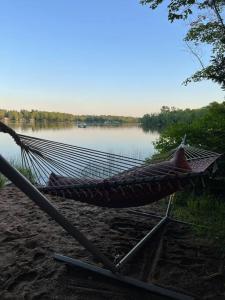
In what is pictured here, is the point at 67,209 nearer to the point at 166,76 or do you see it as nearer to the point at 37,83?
the point at 166,76

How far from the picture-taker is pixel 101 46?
18812 mm

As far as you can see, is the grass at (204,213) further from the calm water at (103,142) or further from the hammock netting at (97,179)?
the calm water at (103,142)

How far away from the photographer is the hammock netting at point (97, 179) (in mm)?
1989

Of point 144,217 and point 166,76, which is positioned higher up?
point 166,76

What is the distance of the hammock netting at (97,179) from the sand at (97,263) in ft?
1.34

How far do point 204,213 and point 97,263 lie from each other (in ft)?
5.06

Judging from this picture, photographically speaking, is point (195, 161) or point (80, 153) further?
point (195, 161)

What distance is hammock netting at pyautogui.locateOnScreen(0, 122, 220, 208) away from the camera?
1989 millimetres

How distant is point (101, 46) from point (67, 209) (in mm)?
16288

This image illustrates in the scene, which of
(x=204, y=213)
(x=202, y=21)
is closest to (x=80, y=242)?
(x=204, y=213)

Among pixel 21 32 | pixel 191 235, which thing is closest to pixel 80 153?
pixel 191 235

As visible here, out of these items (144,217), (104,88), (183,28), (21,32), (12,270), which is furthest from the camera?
(104,88)

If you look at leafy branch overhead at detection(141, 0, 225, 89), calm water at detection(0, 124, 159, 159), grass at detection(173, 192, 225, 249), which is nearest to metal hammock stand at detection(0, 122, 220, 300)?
grass at detection(173, 192, 225, 249)

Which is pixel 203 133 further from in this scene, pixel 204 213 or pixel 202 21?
pixel 202 21
